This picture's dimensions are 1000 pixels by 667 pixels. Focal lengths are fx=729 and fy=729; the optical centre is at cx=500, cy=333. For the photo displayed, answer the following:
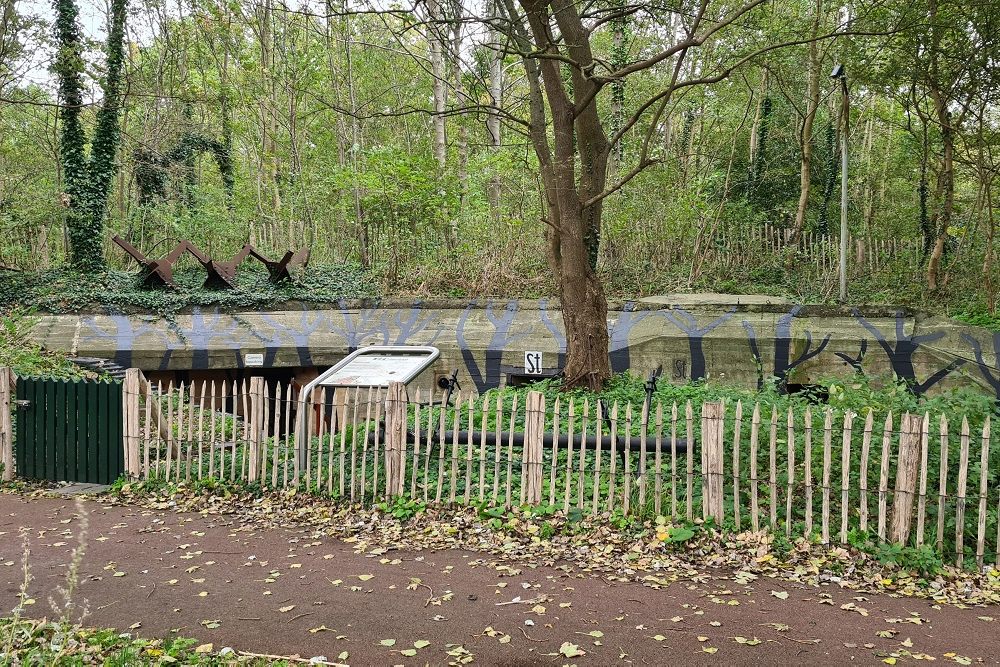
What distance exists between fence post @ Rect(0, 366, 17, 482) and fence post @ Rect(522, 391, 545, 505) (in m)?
6.87

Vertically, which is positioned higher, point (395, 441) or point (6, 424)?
point (395, 441)

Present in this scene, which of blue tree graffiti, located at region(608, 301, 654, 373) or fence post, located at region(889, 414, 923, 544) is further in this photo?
blue tree graffiti, located at region(608, 301, 654, 373)

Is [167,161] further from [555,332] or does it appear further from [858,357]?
[858,357]

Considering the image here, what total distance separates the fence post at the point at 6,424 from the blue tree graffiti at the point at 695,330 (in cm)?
1098

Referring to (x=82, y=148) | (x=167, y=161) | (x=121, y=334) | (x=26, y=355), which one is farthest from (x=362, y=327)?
(x=167, y=161)

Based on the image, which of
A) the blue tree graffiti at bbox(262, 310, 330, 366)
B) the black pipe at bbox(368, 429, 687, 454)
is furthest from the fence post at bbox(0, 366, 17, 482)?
the blue tree graffiti at bbox(262, 310, 330, 366)

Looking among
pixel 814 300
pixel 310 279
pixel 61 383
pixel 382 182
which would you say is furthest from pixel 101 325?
pixel 814 300

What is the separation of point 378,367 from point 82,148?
13971 millimetres

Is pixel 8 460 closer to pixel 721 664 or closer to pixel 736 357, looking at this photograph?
pixel 721 664

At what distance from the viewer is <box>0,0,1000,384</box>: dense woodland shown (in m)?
14.4

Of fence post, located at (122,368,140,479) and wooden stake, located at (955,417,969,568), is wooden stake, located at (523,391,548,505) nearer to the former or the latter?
wooden stake, located at (955,417,969,568)

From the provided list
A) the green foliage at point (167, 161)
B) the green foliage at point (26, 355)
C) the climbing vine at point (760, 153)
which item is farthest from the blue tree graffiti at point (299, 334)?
the climbing vine at point (760, 153)

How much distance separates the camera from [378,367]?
→ 9953mm

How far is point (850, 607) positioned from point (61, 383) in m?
8.88
